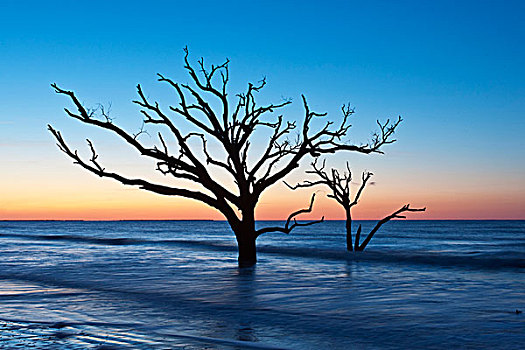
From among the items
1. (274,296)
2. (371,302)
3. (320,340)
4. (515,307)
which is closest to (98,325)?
(320,340)

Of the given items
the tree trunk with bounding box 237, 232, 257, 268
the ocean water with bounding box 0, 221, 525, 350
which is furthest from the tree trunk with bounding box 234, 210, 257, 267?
the ocean water with bounding box 0, 221, 525, 350

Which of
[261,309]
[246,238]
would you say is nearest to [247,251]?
[246,238]

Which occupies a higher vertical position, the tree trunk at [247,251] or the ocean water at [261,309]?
the tree trunk at [247,251]

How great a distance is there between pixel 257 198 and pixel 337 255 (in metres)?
8.86

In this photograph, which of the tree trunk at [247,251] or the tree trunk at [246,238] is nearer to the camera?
the tree trunk at [246,238]

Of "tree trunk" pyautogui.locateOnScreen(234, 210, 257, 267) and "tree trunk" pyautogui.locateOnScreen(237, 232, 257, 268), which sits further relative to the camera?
"tree trunk" pyautogui.locateOnScreen(237, 232, 257, 268)

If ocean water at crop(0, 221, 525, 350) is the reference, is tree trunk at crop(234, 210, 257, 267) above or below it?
above

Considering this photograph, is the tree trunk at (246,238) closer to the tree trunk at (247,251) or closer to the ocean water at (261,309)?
the tree trunk at (247,251)

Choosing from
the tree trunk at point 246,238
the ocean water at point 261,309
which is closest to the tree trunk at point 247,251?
the tree trunk at point 246,238

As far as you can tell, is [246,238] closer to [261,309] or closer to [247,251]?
[247,251]

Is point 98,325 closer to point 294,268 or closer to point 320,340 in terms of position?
point 320,340

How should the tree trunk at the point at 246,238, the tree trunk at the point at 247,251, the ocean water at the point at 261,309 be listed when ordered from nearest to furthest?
the ocean water at the point at 261,309, the tree trunk at the point at 246,238, the tree trunk at the point at 247,251

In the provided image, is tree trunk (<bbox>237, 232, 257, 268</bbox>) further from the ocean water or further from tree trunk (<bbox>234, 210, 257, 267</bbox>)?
the ocean water

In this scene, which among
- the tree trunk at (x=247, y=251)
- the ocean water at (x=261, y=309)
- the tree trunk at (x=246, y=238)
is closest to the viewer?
the ocean water at (x=261, y=309)
